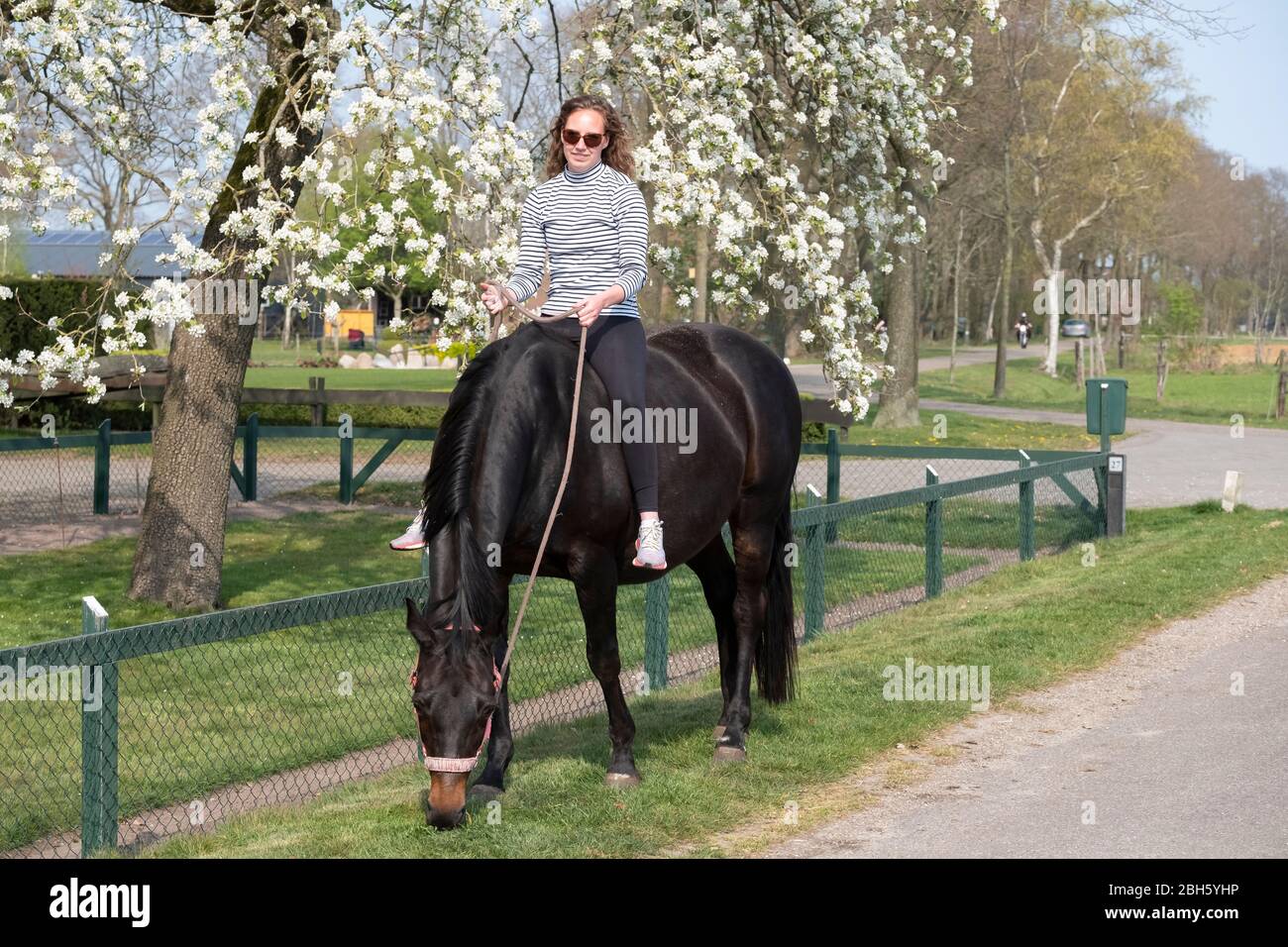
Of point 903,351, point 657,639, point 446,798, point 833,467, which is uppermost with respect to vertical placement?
point 903,351

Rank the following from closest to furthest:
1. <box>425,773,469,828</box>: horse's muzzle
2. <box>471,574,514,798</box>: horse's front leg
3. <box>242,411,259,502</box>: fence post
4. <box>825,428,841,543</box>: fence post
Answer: <box>425,773,469,828</box>: horse's muzzle
<box>471,574,514,798</box>: horse's front leg
<box>825,428,841,543</box>: fence post
<box>242,411,259,502</box>: fence post

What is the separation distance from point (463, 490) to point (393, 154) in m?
4.81

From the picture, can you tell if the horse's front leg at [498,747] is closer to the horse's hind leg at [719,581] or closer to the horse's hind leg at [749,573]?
the horse's hind leg at [749,573]

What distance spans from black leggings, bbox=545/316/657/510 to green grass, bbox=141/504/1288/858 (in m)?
1.33

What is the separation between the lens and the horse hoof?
720 cm

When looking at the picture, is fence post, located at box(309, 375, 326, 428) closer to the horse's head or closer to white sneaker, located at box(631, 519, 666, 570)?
white sneaker, located at box(631, 519, 666, 570)

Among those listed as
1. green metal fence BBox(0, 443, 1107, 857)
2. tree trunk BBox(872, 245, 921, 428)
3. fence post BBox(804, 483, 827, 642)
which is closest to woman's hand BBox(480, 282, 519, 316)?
green metal fence BBox(0, 443, 1107, 857)

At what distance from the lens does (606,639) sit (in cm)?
654

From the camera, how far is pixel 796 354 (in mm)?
74000

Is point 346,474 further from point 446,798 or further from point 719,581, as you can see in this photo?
point 446,798

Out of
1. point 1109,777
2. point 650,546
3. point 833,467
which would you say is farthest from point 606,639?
point 833,467

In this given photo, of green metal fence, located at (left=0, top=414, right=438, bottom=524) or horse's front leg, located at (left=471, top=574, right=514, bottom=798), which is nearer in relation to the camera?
horse's front leg, located at (left=471, top=574, right=514, bottom=798)

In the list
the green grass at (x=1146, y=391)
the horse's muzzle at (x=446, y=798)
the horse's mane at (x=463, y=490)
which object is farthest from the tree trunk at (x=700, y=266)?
the horse's muzzle at (x=446, y=798)

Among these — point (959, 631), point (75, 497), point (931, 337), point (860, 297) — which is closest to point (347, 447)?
point (75, 497)
